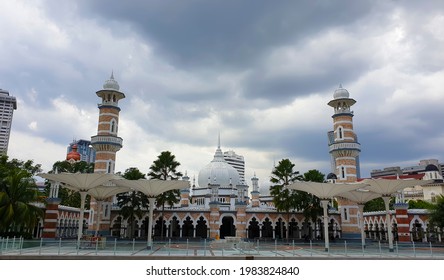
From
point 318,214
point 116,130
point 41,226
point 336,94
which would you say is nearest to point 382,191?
point 318,214

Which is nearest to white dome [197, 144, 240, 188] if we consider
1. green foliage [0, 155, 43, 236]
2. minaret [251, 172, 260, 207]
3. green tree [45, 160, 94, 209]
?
minaret [251, 172, 260, 207]

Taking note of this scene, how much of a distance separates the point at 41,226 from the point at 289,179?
96.1 ft

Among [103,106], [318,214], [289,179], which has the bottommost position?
[318,214]

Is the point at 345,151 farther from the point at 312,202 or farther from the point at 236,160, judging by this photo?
the point at 236,160

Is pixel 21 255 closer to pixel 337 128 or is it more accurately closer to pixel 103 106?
pixel 103 106

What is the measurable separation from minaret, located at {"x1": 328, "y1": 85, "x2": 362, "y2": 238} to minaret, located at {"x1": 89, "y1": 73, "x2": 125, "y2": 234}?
2664 cm

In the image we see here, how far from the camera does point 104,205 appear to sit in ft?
133

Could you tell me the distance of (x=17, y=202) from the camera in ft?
93.2

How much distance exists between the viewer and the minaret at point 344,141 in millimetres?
41531

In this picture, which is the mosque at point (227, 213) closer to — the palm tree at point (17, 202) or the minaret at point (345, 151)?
the minaret at point (345, 151)

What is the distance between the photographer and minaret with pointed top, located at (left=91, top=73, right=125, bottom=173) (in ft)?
131

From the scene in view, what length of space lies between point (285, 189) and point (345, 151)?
888cm

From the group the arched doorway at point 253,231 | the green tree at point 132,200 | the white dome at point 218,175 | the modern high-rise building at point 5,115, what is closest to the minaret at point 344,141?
the arched doorway at point 253,231

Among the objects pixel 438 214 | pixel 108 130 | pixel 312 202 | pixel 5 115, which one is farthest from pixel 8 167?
pixel 5 115
